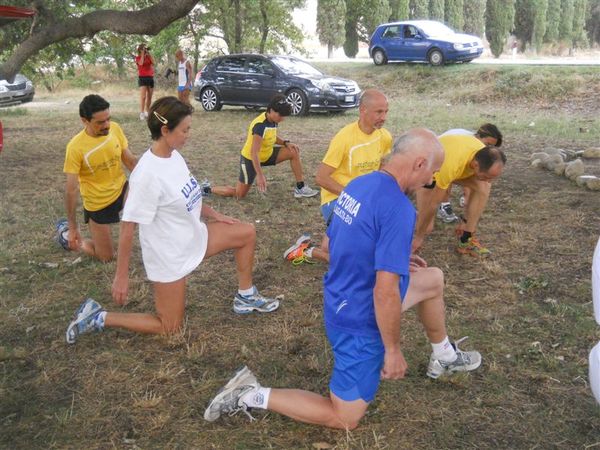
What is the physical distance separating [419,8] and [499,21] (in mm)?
4417

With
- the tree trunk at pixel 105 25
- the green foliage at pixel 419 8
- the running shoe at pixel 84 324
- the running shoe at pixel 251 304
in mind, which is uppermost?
the green foliage at pixel 419 8

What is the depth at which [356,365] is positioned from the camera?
2.74 meters

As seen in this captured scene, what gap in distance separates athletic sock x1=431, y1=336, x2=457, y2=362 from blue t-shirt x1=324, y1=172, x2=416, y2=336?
81 centimetres

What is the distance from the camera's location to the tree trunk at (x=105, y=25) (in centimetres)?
778

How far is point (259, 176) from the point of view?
22.3ft

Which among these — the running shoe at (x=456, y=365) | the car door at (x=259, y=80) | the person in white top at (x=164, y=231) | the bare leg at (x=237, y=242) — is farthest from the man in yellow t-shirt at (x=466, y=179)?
the car door at (x=259, y=80)

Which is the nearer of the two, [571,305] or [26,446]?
[26,446]

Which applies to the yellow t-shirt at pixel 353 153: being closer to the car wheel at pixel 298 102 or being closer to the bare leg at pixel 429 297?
the bare leg at pixel 429 297

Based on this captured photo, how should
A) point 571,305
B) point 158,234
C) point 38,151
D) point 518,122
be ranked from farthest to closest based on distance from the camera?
point 518,122, point 38,151, point 571,305, point 158,234

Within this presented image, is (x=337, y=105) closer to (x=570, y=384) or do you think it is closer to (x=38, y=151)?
(x=38, y=151)

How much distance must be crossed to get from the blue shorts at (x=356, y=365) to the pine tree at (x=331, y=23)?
29379 mm

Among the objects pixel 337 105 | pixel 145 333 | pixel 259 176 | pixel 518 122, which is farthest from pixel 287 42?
pixel 145 333

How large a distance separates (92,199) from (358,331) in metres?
3.37

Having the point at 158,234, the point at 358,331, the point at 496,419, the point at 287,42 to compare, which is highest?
the point at 287,42
